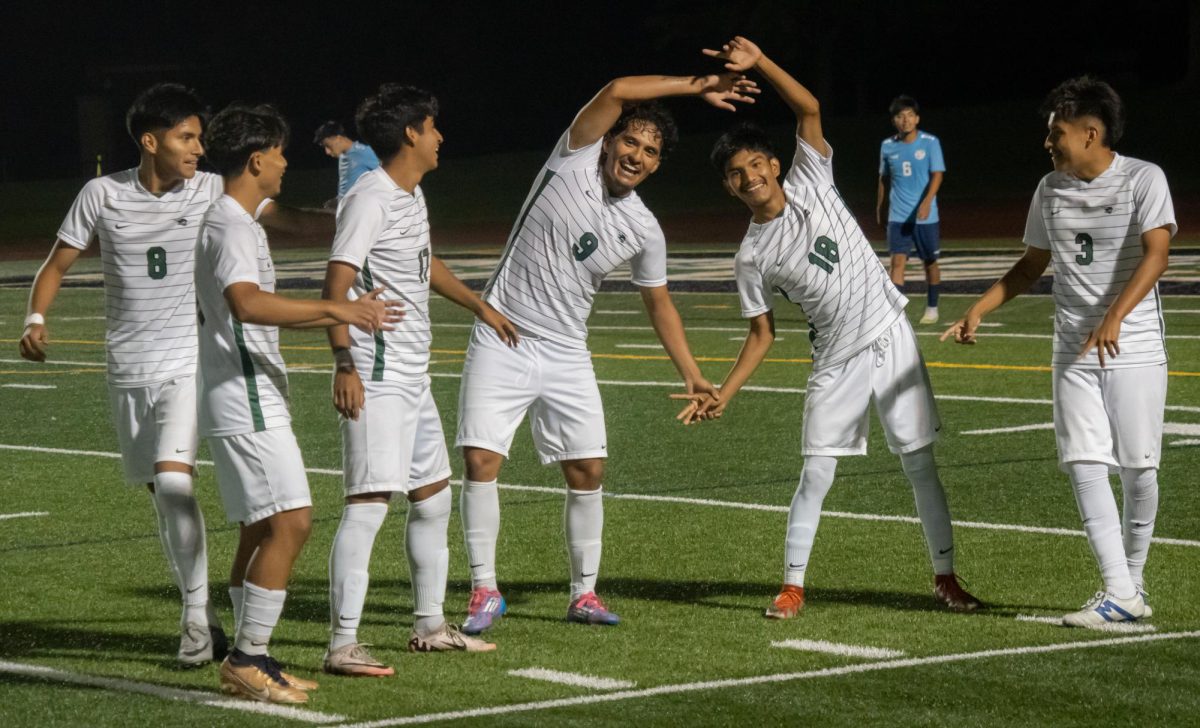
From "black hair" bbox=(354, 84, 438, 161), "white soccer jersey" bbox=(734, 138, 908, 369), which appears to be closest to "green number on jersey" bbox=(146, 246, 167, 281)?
"black hair" bbox=(354, 84, 438, 161)

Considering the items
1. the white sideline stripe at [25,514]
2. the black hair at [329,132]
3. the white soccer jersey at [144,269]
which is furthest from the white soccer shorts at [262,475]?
the black hair at [329,132]

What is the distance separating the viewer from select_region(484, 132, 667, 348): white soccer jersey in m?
7.15

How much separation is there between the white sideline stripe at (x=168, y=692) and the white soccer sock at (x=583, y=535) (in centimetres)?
165

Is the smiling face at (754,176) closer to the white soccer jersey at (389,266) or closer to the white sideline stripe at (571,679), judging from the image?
the white soccer jersey at (389,266)

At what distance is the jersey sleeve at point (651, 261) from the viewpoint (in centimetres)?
729

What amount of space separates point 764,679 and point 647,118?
2.07 meters

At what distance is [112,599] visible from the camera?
25.5 feet

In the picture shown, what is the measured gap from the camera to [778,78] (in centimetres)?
702

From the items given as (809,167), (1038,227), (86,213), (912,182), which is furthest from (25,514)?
(912,182)

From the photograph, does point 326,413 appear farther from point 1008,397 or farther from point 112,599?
point 112,599

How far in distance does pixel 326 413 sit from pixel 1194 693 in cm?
890

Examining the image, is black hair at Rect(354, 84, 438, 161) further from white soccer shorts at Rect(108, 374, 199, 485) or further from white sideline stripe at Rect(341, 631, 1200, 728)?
white sideline stripe at Rect(341, 631, 1200, 728)

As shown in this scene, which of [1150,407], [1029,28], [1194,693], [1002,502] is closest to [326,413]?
[1002,502]

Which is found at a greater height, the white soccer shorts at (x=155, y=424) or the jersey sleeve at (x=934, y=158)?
the jersey sleeve at (x=934, y=158)
